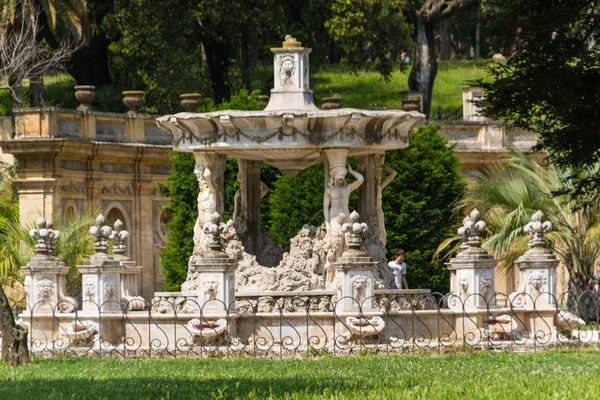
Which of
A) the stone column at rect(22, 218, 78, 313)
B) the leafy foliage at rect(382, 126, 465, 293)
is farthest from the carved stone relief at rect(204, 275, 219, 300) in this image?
the leafy foliage at rect(382, 126, 465, 293)

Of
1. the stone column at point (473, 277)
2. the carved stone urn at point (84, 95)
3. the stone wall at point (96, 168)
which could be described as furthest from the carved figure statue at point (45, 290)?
the carved stone urn at point (84, 95)

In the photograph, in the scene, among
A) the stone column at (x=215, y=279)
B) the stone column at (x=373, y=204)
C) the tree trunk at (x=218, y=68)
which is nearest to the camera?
the stone column at (x=215, y=279)

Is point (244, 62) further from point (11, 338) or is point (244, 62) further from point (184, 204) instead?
point (11, 338)

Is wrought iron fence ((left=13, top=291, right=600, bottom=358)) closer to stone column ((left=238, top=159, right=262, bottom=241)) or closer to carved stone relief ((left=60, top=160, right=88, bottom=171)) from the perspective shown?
stone column ((left=238, top=159, right=262, bottom=241))

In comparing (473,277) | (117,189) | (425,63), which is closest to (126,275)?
(473,277)

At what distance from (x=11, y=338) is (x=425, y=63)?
28744 mm

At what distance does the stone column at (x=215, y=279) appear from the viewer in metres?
21.7

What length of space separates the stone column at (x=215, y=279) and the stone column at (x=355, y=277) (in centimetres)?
145

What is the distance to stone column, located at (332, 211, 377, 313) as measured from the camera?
858 inches

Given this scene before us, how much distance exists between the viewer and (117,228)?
25.5 meters

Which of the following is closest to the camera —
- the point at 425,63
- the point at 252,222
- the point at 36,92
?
the point at 252,222

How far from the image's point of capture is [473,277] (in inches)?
886

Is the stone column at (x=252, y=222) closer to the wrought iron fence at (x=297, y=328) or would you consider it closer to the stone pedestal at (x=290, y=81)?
the stone pedestal at (x=290, y=81)

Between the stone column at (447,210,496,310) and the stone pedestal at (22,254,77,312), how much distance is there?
5.31 m
